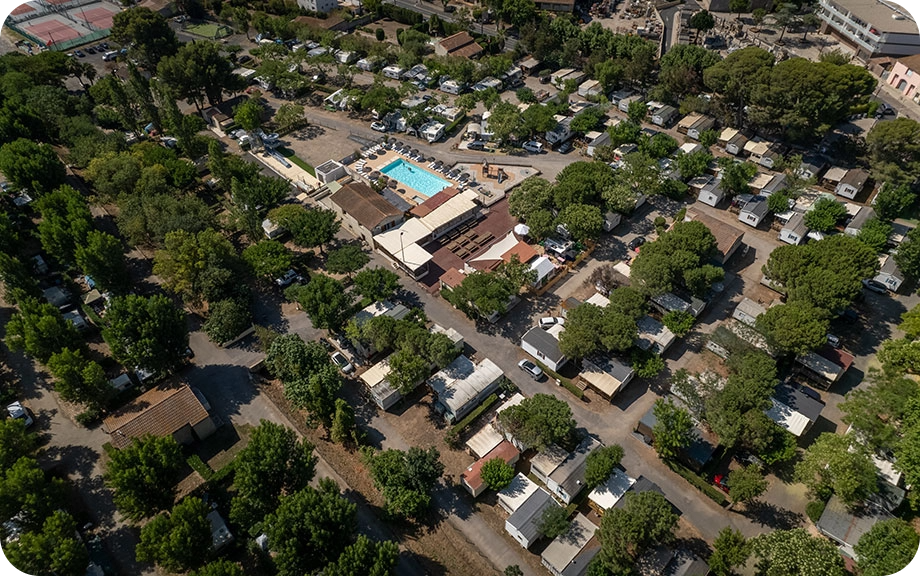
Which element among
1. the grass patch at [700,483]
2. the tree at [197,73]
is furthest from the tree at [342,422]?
the tree at [197,73]

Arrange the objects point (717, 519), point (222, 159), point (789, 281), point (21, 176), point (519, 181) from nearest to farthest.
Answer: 1. point (717, 519)
2. point (789, 281)
3. point (21, 176)
4. point (222, 159)
5. point (519, 181)

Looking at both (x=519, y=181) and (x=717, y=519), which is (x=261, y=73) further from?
(x=717, y=519)

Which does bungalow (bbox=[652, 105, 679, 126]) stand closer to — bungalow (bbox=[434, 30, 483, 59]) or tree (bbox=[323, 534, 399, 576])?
bungalow (bbox=[434, 30, 483, 59])

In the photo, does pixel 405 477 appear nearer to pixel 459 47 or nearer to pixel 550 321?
pixel 550 321

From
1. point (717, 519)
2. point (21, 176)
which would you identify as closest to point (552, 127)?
point (717, 519)

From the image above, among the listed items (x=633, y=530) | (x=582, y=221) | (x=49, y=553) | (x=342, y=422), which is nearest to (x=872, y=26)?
(x=582, y=221)

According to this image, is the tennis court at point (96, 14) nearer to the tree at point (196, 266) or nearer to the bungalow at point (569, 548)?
the tree at point (196, 266)
